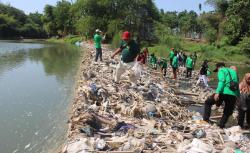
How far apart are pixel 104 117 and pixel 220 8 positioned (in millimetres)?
61287

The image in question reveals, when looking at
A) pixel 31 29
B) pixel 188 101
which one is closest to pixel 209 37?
pixel 188 101

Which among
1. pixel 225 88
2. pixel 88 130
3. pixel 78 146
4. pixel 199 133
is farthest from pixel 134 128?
A: pixel 225 88

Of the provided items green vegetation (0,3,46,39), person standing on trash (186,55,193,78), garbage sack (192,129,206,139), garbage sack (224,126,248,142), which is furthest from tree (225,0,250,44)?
green vegetation (0,3,46,39)

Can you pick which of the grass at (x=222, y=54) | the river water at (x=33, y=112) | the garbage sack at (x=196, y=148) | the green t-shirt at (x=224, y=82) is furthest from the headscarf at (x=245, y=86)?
the grass at (x=222, y=54)

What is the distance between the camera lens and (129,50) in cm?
1348

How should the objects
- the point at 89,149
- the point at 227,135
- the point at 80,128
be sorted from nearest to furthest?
the point at 89,149 → the point at 80,128 → the point at 227,135

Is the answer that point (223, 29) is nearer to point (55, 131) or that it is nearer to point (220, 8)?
point (220, 8)

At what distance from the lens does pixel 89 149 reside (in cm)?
782

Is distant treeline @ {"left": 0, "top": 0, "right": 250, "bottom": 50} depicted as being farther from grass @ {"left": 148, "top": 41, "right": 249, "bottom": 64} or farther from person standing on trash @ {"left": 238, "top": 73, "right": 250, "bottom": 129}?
person standing on trash @ {"left": 238, "top": 73, "right": 250, "bottom": 129}

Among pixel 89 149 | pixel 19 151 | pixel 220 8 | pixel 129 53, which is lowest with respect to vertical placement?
pixel 19 151

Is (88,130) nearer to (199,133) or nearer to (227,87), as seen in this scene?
(199,133)

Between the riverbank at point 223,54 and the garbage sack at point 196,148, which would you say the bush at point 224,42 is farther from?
the garbage sack at point 196,148

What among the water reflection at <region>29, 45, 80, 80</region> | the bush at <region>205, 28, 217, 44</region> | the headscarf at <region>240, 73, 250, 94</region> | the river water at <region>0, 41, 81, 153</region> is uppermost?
the bush at <region>205, 28, 217, 44</region>

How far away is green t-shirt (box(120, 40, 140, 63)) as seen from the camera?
13.4 metres
